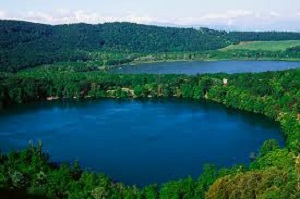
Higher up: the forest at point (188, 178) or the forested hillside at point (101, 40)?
the forested hillside at point (101, 40)

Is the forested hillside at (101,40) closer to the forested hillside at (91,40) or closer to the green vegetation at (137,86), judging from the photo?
the forested hillside at (91,40)

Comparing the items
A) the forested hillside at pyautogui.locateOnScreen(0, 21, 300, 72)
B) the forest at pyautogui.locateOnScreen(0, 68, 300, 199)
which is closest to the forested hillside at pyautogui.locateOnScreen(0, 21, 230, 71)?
the forested hillside at pyautogui.locateOnScreen(0, 21, 300, 72)

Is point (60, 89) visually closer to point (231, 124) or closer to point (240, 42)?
point (231, 124)

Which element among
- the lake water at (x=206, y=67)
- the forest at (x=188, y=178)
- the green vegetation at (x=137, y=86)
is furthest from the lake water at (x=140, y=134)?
the lake water at (x=206, y=67)

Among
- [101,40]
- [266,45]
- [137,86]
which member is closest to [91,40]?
[101,40]

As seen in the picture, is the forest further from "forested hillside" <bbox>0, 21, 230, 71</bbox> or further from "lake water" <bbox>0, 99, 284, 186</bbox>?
"forested hillside" <bbox>0, 21, 230, 71</bbox>
